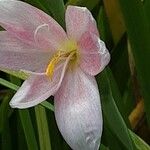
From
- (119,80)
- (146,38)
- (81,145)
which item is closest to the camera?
(81,145)

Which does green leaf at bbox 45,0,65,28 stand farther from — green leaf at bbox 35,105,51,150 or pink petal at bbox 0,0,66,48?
green leaf at bbox 35,105,51,150

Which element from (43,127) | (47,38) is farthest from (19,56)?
(43,127)

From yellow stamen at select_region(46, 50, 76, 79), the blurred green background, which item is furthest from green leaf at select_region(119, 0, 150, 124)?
yellow stamen at select_region(46, 50, 76, 79)

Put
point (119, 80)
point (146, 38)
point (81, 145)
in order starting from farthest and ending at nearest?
point (119, 80), point (146, 38), point (81, 145)

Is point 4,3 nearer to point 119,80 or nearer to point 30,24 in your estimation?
point 30,24

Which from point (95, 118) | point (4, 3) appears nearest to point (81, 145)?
point (95, 118)

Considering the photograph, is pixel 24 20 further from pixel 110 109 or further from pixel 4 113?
pixel 4 113
